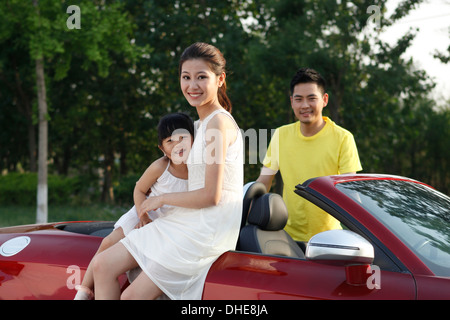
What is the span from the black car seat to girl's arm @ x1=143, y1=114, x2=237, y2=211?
444 mm

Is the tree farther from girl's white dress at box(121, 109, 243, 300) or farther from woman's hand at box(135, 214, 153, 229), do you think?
girl's white dress at box(121, 109, 243, 300)

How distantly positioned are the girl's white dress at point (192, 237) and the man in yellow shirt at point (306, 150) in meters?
1.03

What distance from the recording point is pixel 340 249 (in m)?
2.06

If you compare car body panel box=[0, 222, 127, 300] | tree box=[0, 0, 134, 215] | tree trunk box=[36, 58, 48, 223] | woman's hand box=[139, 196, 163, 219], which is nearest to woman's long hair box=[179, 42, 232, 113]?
woman's hand box=[139, 196, 163, 219]

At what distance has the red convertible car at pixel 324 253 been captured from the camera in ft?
6.97

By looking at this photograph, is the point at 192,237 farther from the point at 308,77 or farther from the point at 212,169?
the point at 308,77

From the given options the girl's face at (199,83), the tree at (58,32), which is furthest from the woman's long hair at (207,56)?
the tree at (58,32)

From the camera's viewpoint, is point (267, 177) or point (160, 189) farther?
point (267, 177)

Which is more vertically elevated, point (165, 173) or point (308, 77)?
point (308, 77)

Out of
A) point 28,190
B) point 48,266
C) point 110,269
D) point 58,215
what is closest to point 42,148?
point 58,215

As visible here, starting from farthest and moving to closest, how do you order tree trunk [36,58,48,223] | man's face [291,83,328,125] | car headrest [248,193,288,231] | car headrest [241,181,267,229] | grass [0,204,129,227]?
grass [0,204,129,227], tree trunk [36,58,48,223], man's face [291,83,328,125], car headrest [241,181,267,229], car headrest [248,193,288,231]

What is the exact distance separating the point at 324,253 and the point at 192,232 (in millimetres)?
580

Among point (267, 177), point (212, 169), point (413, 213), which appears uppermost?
point (212, 169)

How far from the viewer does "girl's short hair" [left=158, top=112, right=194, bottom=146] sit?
2.69 metres
